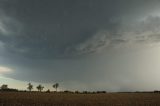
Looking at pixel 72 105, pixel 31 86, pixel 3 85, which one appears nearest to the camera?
pixel 72 105

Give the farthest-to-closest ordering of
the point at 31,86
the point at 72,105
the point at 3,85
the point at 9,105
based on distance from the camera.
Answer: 1. the point at 31,86
2. the point at 3,85
3. the point at 72,105
4. the point at 9,105

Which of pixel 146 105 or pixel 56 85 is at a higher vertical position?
pixel 56 85

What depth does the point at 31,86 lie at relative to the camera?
7776 inches

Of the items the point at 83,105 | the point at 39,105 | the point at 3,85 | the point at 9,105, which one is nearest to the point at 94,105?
the point at 83,105

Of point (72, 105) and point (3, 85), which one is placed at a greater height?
point (3, 85)

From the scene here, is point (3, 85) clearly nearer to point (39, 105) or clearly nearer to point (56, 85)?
point (56, 85)

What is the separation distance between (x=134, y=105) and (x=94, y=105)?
642 cm

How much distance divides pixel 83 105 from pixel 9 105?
10.9m

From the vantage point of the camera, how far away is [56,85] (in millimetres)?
198875

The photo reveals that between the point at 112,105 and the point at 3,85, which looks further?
the point at 3,85

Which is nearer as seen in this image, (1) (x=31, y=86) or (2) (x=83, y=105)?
(2) (x=83, y=105)

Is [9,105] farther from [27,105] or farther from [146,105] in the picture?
[146,105]

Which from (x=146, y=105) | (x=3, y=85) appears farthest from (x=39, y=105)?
(x=3, y=85)

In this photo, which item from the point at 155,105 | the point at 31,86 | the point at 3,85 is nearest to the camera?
the point at 155,105
